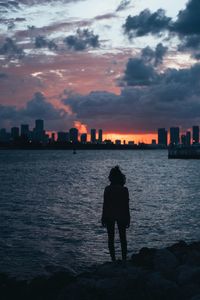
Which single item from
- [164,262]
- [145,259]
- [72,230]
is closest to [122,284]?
[164,262]

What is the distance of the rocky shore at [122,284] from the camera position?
8891 millimetres

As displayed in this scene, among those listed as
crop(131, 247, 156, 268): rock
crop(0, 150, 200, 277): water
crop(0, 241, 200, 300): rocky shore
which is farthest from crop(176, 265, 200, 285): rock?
crop(0, 150, 200, 277): water

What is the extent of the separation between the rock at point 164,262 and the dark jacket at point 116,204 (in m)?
1.46

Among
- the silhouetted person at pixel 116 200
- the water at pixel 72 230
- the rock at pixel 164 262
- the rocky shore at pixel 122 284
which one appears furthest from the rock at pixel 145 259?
the water at pixel 72 230

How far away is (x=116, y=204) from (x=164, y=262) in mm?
2173

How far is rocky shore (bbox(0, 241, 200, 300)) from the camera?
29.2 ft

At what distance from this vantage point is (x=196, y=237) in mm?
21984

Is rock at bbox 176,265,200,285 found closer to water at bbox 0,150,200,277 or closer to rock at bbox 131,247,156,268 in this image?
rock at bbox 131,247,156,268

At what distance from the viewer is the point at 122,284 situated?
904 centimetres

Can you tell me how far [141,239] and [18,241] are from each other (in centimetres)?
609

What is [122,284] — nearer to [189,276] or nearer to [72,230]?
[189,276]

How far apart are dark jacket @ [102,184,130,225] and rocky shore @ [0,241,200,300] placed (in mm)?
1262

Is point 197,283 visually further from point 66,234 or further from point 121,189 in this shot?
point 66,234

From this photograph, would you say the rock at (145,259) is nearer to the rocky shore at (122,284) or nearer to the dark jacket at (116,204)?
the rocky shore at (122,284)
